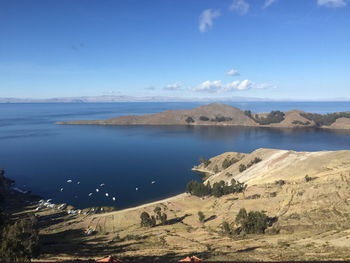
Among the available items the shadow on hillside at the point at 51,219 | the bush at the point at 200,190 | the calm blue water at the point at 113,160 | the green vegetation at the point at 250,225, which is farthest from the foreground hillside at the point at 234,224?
the calm blue water at the point at 113,160

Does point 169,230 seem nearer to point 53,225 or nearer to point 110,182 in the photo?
point 53,225

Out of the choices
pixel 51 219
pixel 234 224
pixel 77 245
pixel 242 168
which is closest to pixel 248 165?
pixel 242 168

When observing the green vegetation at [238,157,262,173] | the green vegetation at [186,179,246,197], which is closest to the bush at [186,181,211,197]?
the green vegetation at [186,179,246,197]

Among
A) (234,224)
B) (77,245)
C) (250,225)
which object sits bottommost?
(77,245)

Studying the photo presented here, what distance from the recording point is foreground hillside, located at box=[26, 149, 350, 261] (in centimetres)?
2912

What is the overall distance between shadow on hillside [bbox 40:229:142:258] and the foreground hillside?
97mm

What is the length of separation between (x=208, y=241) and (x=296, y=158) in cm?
5478

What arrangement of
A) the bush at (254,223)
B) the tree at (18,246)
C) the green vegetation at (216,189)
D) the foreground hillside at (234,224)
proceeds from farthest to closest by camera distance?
the green vegetation at (216,189) → the bush at (254,223) → the foreground hillside at (234,224) → the tree at (18,246)

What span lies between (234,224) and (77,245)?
2658cm

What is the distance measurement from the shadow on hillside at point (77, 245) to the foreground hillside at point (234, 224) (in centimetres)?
10

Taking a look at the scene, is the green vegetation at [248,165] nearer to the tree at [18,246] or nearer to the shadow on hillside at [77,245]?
the shadow on hillside at [77,245]

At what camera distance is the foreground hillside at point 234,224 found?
2912 cm

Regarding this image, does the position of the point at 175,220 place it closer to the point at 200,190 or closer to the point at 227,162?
the point at 200,190

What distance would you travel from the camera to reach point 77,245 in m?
38.9
